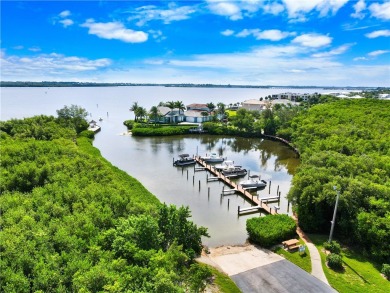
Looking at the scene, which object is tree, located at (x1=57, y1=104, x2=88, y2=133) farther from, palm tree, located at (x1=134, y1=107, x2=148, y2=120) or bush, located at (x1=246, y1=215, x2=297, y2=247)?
bush, located at (x1=246, y1=215, x2=297, y2=247)

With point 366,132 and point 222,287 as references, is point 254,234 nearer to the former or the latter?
point 222,287

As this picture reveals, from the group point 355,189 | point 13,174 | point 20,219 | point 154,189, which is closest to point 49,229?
point 20,219

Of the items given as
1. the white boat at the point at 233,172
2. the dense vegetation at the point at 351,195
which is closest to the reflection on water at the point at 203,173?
the white boat at the point at 233,172

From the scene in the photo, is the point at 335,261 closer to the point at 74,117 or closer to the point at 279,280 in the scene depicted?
Result: the point at 279,280

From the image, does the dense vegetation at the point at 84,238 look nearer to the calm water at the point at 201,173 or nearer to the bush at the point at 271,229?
the bush at the point at 271,229

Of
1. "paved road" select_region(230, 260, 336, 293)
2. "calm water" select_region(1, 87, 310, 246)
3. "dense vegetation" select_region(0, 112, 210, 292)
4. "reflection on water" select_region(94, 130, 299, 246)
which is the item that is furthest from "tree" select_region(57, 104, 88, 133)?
"paved road" select_region(230, 260, 336, 293)

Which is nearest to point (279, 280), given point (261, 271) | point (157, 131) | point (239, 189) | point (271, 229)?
point (261, 271)
